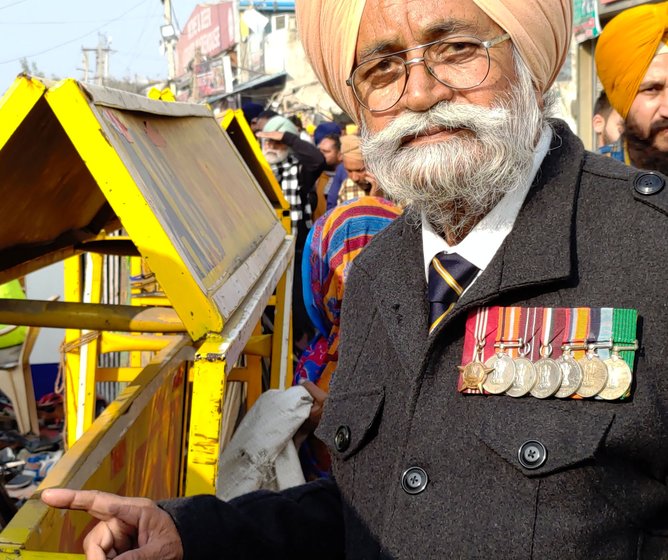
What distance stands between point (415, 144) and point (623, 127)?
5.62ft

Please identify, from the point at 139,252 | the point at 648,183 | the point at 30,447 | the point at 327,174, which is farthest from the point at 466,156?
the point at 327,174

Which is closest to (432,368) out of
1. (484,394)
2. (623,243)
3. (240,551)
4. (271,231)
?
(484,394)

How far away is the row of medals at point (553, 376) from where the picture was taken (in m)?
1.17

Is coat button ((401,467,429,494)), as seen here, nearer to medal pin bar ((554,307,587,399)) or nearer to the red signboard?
medal pin bar ((554,307,587,399))

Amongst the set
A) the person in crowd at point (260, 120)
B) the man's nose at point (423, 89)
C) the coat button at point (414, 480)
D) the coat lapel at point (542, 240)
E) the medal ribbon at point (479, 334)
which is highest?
the person in crowd at point (260, 120)

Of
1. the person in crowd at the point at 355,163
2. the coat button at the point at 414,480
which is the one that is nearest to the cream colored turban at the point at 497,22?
the coat button at the point at 414,480

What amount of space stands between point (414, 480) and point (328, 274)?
195 cm

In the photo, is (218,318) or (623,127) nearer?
(218,318)

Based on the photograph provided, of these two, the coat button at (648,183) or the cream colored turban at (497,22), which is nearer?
the coat button at (648,183)

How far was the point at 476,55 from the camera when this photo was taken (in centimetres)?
147

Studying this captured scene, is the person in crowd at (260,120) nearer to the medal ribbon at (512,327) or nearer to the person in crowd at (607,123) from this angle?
the person in crowd at (607,123)

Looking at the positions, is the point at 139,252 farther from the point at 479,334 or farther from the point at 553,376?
the point at 553,376

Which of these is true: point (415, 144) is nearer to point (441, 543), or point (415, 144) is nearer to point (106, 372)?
point (441, 543)

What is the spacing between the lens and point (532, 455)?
1.19 m
